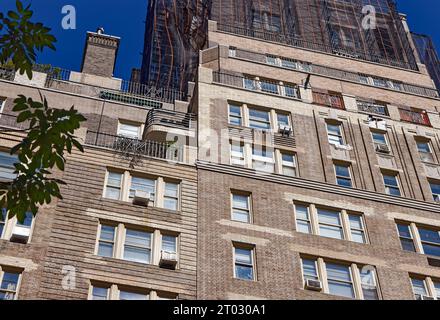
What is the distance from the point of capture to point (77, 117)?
11.0 m

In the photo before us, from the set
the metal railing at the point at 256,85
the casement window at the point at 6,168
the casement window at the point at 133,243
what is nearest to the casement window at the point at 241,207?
the casement window at the point at 133,243

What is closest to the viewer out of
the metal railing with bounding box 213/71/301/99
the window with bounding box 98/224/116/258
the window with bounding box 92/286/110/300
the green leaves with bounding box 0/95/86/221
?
the green leaves with bounding box 0/95/86/221

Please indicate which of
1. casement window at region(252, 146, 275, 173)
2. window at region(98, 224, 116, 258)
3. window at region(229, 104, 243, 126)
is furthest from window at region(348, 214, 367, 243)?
window at region(98, 224, 116, 258)

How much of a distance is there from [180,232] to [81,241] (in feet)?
14.3

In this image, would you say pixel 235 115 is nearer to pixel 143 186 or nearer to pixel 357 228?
pixel 143 186

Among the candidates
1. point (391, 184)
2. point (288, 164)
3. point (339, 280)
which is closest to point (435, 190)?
point (391, 184)

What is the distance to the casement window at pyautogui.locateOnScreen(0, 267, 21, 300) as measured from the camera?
25.8 metres

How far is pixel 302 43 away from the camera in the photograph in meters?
53.8

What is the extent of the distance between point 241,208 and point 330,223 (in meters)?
4.46

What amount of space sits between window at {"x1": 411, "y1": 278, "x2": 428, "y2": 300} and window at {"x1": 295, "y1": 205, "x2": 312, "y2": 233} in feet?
17.4

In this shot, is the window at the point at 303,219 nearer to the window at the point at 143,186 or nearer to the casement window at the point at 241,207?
the casement window at the point at 241,207

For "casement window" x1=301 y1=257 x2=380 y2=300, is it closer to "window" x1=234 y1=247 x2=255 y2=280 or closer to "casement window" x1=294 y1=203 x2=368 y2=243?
"casement window" x1=294 y1=203 x2=368 y2=243

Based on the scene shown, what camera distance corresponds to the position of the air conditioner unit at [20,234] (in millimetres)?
27906
